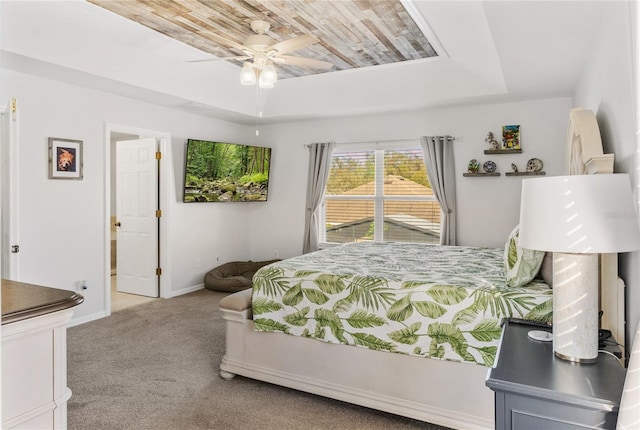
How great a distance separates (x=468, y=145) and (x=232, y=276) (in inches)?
141

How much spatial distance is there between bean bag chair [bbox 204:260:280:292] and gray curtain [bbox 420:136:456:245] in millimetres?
2578

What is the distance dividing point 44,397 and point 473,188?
4792mm

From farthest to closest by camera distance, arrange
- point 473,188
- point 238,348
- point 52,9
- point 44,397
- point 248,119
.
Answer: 1. point 248,119
2. point 473,188
3. point 52,9
4. point 238,348
5. point 44,397

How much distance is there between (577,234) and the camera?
138cm

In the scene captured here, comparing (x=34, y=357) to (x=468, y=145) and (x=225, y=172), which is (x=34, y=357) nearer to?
(x=225, y=172)

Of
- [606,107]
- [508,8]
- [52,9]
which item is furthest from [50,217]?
[606,107]

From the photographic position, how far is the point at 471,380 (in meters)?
2.28

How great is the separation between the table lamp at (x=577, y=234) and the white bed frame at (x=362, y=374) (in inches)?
32.8

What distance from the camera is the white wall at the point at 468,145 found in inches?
189

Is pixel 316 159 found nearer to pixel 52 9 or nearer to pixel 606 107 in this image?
pixel 52 9

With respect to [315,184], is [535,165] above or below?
above

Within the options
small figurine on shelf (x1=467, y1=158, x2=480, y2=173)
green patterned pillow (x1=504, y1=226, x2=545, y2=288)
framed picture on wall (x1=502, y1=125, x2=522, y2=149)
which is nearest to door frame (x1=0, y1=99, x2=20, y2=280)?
green patterned pillow (x1=504, y1=226, x2=545, y2=288)

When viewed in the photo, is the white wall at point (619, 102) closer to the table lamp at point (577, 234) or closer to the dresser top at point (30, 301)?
the table lamp at point (577, 234)

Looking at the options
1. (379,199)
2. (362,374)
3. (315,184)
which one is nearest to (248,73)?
(362,374)
